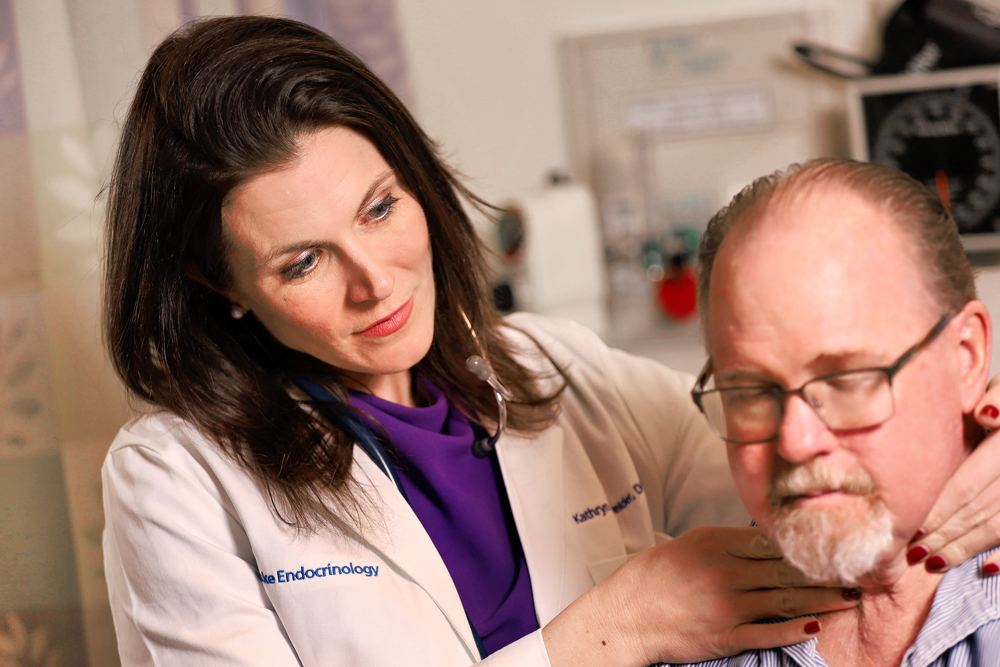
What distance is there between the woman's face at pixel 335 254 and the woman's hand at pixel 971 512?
2.03 feet

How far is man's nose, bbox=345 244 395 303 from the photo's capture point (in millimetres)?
998

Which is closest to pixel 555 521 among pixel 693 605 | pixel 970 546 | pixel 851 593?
pixel 693 605

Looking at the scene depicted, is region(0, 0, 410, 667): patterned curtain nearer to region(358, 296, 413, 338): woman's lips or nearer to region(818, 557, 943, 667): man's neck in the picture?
region(358, 296, 413, 338): woman's lips

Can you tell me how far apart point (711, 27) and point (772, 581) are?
205 cm

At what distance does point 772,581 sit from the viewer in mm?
862

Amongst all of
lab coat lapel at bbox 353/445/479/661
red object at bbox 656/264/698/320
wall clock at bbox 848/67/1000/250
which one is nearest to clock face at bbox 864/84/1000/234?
wall clock at bbox 848/67/1000/250

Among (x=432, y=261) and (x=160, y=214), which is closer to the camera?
(x=160, y=214)

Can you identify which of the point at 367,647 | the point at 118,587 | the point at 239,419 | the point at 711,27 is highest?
the point at 711,27

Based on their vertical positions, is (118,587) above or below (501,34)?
below

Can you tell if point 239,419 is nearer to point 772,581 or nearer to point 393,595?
point 393,595

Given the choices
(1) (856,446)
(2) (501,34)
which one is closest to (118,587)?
(1) (856,446)

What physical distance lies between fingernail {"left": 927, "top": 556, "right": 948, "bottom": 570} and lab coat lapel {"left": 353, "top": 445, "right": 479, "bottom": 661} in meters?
0.56

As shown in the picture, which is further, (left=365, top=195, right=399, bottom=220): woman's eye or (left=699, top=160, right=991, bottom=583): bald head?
(left=365, top=195, right=399, bottom=220): woman's eye

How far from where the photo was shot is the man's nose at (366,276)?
998mm
